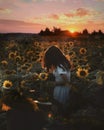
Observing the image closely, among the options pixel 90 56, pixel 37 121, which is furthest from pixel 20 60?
pixel 37 121

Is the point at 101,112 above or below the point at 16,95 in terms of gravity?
below

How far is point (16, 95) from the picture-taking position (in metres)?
3.95

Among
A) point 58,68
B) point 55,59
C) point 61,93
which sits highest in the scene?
point 55,59

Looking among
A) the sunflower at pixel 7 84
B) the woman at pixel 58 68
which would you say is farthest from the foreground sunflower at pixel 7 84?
the woman at pixel 58 68

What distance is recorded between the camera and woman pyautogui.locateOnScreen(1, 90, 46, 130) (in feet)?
13.0

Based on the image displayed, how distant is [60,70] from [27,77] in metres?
0.72

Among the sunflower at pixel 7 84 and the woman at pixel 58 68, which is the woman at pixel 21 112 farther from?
the sunflower at pixel 7 84

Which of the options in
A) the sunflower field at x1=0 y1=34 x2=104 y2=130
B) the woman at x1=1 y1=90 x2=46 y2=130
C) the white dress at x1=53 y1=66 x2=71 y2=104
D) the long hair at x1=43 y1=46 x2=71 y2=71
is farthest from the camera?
the long hair at x1=43 y1=46 x2=71 y2=71

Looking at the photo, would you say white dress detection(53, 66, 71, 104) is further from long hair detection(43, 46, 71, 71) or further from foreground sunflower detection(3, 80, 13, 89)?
foreground sunflower detection(3, 80, 13, 89)

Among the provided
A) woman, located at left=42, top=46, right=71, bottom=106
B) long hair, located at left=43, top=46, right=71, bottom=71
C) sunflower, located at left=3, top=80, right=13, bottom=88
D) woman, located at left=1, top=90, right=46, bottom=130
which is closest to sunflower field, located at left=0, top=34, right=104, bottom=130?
sunflower, located at left=3, top=80, right=13, bottom=88

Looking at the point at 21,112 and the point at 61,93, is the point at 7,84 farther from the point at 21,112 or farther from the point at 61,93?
the point at 21,112

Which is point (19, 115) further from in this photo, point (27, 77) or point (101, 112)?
point (27, 77)

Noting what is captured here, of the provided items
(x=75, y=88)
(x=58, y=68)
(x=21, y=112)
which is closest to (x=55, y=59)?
(x=58, y=68)

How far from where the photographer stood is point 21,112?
4.05m
